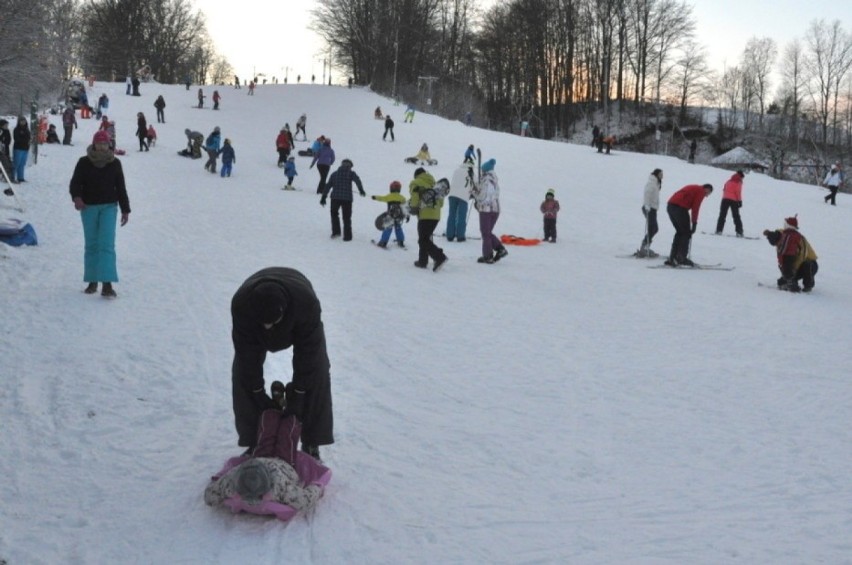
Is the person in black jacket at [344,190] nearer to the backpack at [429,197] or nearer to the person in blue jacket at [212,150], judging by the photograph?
the backpack at [429,197]

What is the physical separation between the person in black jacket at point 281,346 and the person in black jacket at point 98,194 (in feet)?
14.5

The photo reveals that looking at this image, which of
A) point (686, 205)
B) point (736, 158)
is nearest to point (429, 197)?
point (686, 205)

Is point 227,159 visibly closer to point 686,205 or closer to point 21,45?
point 21,45

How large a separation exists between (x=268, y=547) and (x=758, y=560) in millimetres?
2408

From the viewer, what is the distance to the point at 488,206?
12.6 m

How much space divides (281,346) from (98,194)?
4.75m

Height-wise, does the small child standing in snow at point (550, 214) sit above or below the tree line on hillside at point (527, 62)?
below

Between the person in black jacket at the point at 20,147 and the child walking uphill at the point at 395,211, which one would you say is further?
the person in black jacket at the point at 20,147

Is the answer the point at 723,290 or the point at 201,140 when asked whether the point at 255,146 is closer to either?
the point at 201,140

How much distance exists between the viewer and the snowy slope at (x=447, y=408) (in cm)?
390

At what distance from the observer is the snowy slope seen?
3896mm


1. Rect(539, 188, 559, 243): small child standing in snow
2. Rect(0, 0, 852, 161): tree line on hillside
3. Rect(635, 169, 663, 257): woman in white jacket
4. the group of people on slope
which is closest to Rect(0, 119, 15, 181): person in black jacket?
Rect(539, 188, 559, 243): small child standing in snow

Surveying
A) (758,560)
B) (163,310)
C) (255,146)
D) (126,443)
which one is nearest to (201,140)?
(255,146)

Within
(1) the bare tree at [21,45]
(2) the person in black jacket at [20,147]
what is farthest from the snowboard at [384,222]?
(2) the person in black jacket at [20,147]
